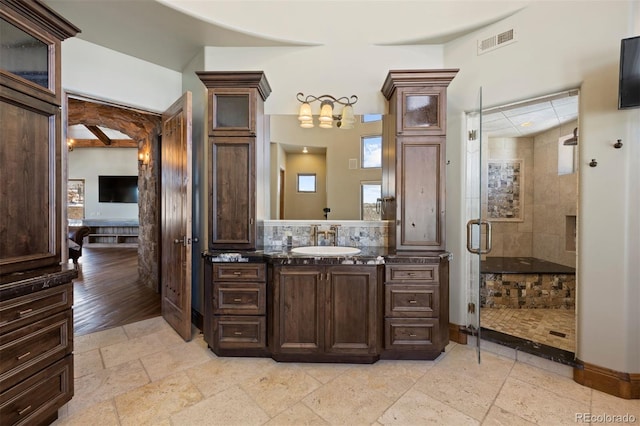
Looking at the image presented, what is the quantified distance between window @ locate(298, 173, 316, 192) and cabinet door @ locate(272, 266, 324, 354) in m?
0.91

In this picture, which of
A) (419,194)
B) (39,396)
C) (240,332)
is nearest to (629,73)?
(419,194)

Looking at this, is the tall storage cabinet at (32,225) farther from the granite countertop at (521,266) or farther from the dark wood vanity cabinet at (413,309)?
the granite countertop at (521,266)

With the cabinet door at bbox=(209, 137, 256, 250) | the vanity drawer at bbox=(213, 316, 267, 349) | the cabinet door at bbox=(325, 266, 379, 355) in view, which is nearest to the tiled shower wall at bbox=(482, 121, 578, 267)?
the cabinet door at bbox=(325, 266, 379, 355)

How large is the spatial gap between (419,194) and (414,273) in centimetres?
68

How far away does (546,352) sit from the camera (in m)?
2.15

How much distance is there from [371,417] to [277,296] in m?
1.00

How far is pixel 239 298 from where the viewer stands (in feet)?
7.21

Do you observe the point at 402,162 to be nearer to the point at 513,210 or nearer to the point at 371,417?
the point at 371,417

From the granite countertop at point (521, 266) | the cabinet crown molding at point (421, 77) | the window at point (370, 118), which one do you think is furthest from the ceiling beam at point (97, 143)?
the granite countertop at point (521, 266)

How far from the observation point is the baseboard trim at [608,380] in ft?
5.89

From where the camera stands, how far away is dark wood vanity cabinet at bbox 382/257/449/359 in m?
2.15

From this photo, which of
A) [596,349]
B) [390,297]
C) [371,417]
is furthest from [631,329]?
[371,417]

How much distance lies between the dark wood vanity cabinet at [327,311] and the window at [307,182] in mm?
910

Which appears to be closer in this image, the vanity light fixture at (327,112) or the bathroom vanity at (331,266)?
the bathroom vanity at (331,266)
